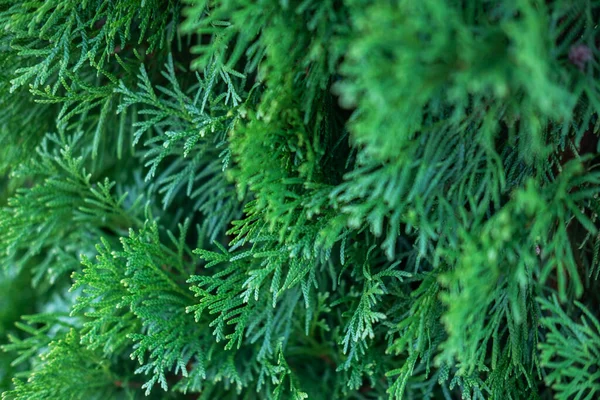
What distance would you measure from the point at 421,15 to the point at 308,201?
349mm

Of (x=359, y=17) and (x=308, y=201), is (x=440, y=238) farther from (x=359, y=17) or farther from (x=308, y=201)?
(x=359, y=17)

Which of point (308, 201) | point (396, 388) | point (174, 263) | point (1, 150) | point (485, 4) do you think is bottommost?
point (396, 388)

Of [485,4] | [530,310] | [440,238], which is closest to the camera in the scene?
[485,4]

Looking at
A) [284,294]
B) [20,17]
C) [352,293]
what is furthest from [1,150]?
[352,293]

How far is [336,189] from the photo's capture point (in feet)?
2.62

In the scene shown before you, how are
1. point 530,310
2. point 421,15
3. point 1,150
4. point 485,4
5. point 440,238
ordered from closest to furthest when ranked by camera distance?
1. point 421,15
2. point 485,4
3. point 440,238
4. point 530,310
5. point 1,150

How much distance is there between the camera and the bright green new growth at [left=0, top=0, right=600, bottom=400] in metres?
0.66

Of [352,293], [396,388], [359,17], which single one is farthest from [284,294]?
[359,17]

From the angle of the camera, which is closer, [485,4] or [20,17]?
[485,4]

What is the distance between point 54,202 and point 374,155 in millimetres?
707

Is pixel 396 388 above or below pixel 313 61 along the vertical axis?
below

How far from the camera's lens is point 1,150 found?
1.20 metres

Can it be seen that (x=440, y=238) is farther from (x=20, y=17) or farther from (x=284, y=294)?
(x=20, y=17)

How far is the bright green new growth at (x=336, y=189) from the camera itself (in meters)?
0.66
